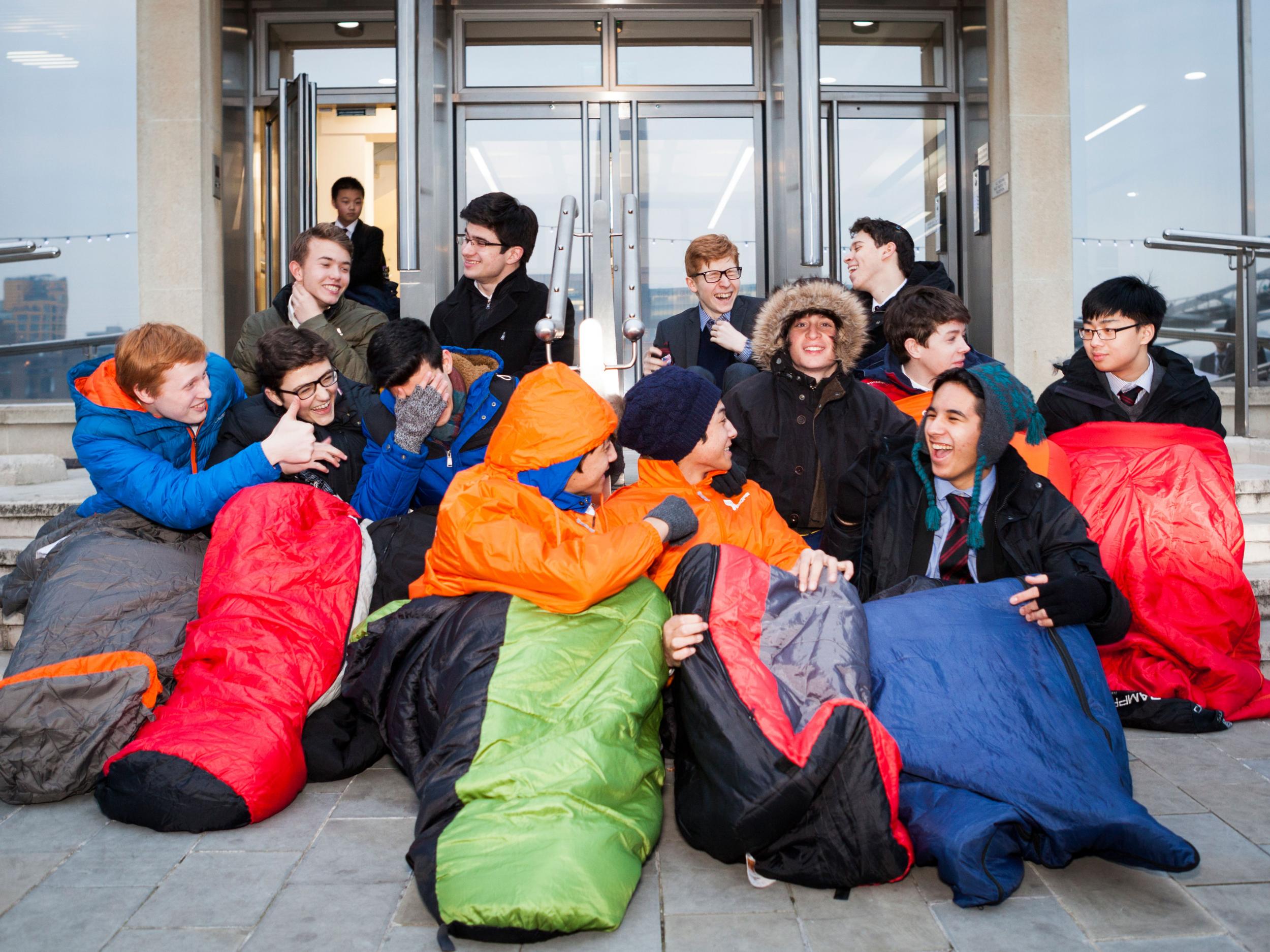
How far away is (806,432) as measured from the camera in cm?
368

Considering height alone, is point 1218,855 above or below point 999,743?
below

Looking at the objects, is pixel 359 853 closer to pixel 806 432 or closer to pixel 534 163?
pixel 806 432

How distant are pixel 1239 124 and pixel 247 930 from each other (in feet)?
28.4

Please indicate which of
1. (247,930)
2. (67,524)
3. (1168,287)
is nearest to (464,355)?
(67,524)

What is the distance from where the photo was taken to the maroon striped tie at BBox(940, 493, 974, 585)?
319 centimetres

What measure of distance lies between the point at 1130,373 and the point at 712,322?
5.59ft

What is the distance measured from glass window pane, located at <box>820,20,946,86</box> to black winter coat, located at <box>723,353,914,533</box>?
474 cm

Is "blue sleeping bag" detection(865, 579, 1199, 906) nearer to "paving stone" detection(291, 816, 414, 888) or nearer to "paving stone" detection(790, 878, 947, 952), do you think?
"paving stone" detection(790, 878, 947, 952)

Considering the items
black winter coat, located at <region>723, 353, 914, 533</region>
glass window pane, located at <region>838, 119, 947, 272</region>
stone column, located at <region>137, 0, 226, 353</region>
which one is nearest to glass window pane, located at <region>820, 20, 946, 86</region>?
glass window pane, located at <region>838, 119, 947, 272</region>

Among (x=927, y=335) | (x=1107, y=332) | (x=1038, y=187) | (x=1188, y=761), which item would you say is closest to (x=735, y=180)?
(x=1038, y=187)

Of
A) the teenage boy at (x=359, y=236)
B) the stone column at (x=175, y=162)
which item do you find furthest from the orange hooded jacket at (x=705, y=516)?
the stone column at (x=175, y=162)

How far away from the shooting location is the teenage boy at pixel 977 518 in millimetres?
2904

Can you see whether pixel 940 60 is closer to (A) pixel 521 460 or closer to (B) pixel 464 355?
(B) pixel 464 355

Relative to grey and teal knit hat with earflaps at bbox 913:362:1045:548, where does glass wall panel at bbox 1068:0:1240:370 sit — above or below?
above
